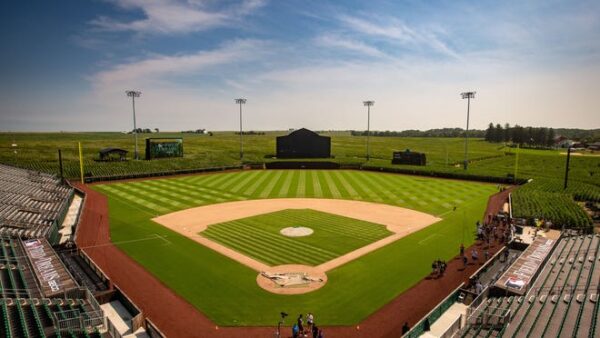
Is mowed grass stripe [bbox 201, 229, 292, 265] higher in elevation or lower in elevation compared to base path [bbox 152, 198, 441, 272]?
lower

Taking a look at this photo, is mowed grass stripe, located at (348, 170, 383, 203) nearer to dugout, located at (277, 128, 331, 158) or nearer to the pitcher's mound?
the pitcher's mound

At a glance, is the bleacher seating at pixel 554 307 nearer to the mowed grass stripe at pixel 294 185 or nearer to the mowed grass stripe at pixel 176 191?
the mowed grass stripe at pixel 294 185

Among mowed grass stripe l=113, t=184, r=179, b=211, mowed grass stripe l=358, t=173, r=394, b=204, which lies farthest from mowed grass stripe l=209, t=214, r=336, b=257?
mowed grass stripe l=358, t=173, r=394, b=204

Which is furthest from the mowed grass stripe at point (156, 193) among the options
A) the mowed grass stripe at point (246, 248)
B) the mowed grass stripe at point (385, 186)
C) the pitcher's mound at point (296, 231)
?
the mowed grass stripe at point (385, 186)

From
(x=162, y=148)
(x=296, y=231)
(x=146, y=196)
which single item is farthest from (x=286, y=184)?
(x=162, y=148)

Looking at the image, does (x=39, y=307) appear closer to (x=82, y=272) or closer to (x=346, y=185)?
(x=82, y=272)
